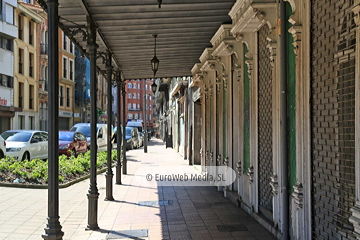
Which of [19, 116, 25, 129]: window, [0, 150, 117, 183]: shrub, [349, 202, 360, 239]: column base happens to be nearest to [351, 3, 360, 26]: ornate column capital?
[349, 202, 360, 239]: column base

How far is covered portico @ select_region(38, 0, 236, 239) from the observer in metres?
4.13

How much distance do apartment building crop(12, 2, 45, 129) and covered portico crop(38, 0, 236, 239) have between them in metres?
27.7

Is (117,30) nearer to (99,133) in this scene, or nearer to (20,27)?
(99,133)

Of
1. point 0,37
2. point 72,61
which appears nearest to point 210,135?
point 0,37

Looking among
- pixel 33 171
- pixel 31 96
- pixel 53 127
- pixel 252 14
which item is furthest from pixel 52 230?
pixel 31 96

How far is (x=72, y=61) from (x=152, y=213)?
43773 millimetres

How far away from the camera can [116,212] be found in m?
7.77

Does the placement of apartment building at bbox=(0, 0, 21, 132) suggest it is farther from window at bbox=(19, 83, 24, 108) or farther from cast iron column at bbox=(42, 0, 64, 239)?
cast iron column at bbox=(42, 0, 64, 239)

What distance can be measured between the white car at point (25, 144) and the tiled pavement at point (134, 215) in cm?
589

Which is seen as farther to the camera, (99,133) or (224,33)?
(99,133)

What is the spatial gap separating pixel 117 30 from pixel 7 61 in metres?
28.6

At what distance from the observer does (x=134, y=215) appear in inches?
294

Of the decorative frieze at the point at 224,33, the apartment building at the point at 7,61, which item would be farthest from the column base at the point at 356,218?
the apartment building at the point at 7,61

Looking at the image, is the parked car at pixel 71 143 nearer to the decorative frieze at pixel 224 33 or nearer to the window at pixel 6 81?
the decorative frieze at pixel 224 33
